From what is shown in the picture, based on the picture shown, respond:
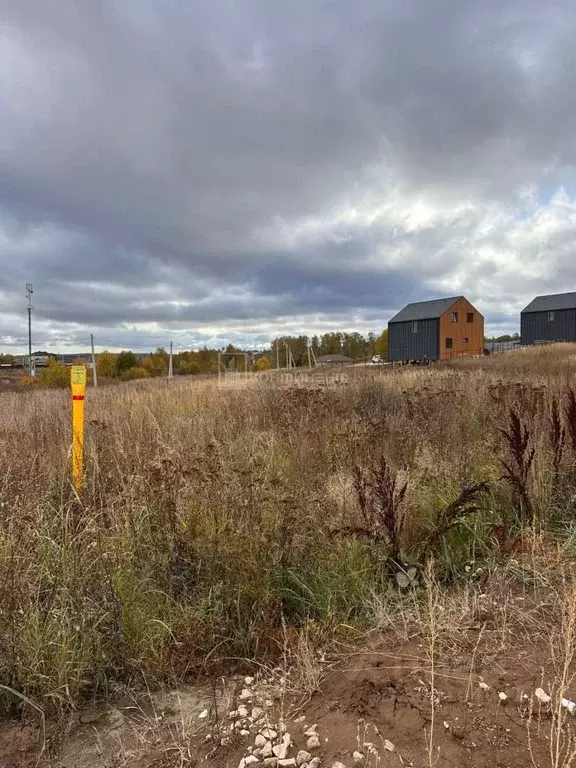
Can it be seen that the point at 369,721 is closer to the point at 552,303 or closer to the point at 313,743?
the point at 313,743

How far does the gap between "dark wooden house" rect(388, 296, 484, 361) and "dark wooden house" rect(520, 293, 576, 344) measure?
156 inches

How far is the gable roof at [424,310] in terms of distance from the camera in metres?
42.5

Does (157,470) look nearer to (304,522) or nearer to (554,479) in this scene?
(304,522)

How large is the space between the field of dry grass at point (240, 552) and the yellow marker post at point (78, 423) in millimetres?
145

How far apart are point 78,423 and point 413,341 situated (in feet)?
141

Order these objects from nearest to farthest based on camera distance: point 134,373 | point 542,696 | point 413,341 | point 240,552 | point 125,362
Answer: point 542,696
point 240,552
point 134,373
point 125,362
point 413,341

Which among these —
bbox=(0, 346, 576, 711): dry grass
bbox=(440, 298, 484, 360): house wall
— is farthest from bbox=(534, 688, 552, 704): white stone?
bbox=(440, 298, 484, 360): house wall

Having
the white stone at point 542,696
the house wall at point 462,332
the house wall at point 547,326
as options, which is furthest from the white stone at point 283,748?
the house wall at point 547,326

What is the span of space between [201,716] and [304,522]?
4.51 ft

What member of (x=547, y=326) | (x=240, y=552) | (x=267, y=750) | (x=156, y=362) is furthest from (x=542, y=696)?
(x=156, y=362)

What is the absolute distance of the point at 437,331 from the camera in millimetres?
41656

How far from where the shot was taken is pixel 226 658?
2088 mm

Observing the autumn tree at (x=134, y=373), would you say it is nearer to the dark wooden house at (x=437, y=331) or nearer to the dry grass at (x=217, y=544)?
the dark wooden house at (x=437, y=331)

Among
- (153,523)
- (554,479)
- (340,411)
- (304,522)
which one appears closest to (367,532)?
(304,522)
